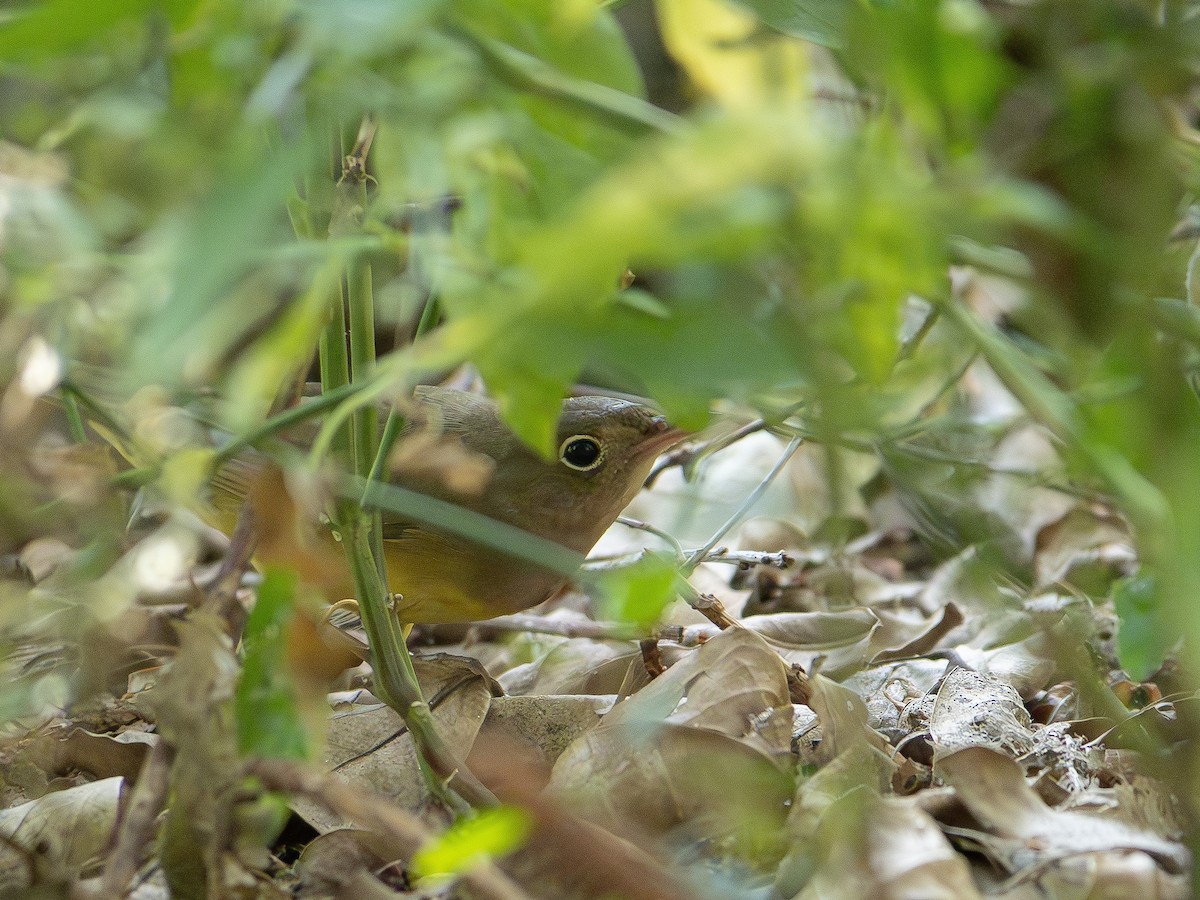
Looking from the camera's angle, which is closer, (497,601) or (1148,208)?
(1148,208)

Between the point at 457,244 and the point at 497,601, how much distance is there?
205 cm

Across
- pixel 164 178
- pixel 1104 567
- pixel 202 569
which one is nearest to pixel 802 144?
pixel 164 178

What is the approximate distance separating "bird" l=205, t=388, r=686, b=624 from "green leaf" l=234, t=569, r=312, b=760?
167 cm

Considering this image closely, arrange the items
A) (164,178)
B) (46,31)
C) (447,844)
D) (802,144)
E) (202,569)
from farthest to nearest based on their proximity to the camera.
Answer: (202,569), (164,178), (447,844), (46,31), (802,144)

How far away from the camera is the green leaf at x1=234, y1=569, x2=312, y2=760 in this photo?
1.34m

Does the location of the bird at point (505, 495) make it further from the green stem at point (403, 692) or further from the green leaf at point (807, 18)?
the green leaf at point (807, 18)

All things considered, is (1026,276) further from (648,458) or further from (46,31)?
(648,458)

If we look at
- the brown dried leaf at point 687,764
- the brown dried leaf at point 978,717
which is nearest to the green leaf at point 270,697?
the brown dried leaf at point 687,764

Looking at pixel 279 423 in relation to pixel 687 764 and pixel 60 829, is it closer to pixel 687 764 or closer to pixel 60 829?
pixel 687 764

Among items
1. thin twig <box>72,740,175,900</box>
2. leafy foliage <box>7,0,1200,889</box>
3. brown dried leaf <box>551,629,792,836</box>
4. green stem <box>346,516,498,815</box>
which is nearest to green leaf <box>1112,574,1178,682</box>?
leafy foliage <box>7,0,1200,889</box>

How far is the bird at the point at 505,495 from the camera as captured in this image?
3.13 m

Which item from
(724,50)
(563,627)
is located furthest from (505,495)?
(724,50)

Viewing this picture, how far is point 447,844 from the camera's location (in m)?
1.21

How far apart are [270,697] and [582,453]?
2.03 m
